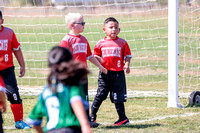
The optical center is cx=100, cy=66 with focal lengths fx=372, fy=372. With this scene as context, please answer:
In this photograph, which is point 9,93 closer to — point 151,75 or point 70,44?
point 70,44

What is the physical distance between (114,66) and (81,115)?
3.17 metres

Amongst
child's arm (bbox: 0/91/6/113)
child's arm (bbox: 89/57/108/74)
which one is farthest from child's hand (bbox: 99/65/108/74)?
child's arm (bbox: 0/91/6/113)

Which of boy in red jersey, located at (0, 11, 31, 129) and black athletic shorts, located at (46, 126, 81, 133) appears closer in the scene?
black athletic shorts, located at (46, 126, 81, 133)

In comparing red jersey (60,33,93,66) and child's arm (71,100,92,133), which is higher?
red jersey (60,33,93,66)

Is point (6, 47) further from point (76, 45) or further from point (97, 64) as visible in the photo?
point (97, 64)

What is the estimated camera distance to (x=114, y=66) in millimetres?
5746

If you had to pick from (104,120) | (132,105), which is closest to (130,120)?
(104,120)

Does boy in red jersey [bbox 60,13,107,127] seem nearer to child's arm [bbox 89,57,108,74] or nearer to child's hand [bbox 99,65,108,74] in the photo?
child's arm [bbox 89,57,108,74]

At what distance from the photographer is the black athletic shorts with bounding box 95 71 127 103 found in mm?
5707

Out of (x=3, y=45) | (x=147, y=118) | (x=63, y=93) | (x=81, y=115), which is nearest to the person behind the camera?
(x=81, y=115)

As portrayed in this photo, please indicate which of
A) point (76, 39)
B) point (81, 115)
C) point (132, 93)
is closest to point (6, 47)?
point (76, 39)

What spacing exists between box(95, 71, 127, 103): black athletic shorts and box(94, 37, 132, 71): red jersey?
0.36ft

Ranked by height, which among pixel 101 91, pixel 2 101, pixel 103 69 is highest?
pixel 103 69

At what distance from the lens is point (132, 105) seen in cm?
745
